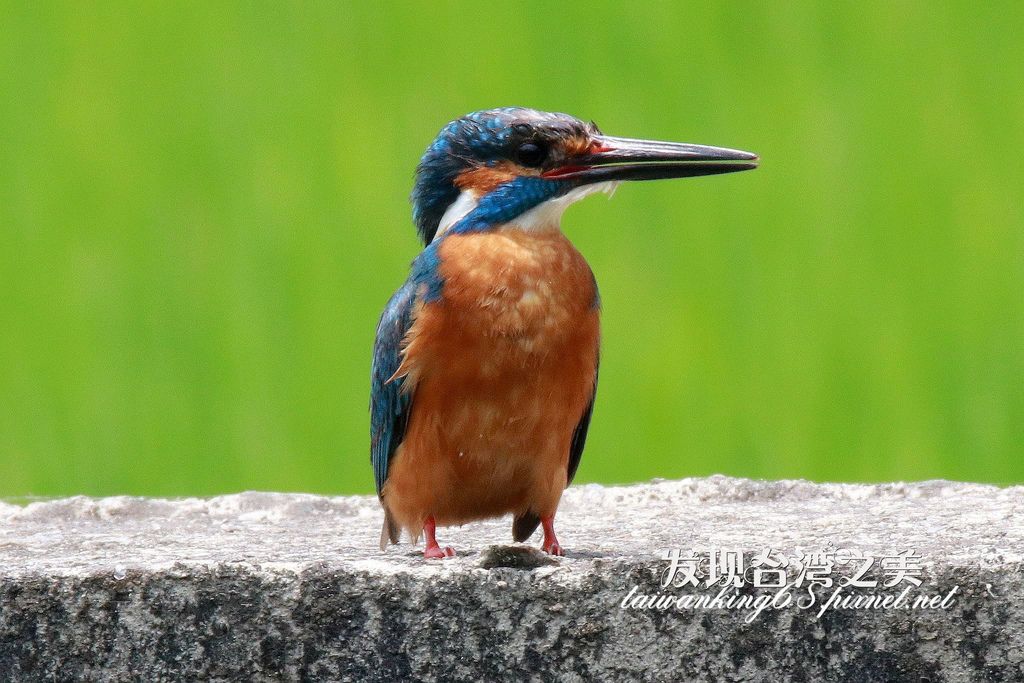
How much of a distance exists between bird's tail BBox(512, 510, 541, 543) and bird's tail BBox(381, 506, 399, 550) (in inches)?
13.4

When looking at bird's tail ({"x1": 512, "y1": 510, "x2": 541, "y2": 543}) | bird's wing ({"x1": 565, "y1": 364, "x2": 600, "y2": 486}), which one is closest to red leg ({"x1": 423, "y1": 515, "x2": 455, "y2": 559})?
bird's tail ({"x1": 512, "y1": 510, "x2": 541, "y2": 543})

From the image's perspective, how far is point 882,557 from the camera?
3885 mm

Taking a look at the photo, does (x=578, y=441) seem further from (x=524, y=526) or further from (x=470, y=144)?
(x=470, y=144)

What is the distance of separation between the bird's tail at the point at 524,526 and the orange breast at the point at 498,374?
5.7 inches

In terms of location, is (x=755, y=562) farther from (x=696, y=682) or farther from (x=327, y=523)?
(x=327, y=523)

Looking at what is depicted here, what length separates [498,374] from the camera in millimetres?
4281

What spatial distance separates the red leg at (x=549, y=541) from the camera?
4.33 meters

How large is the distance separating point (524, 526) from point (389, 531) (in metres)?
0.38

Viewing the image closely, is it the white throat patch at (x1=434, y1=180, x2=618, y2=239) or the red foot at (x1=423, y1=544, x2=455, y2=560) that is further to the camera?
the white throat patch at (x1=434, y1=180, x2=618, y2=239)

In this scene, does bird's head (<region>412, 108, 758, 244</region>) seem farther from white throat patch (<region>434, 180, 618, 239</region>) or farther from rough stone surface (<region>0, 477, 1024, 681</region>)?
rough stone surface (<region>0, 477, 1024, 681</region>)

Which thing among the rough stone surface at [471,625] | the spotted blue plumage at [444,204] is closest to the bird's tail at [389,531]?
the spotted blue plumage at [444,204]

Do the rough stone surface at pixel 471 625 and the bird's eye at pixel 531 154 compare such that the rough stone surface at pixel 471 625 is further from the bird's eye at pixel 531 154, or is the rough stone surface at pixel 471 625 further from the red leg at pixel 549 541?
the bird's eye at pixel 531 154

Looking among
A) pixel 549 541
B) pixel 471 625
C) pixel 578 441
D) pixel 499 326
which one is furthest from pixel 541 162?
pixel 471 625

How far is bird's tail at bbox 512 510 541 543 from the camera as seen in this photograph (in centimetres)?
463
